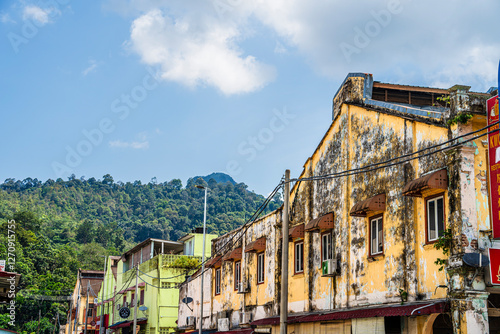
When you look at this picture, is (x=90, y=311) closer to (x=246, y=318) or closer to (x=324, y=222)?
(x=246, y=318)

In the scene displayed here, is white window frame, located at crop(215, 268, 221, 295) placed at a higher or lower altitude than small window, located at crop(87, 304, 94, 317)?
higher

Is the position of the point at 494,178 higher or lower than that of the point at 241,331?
higher

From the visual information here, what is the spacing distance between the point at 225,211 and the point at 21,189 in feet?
244

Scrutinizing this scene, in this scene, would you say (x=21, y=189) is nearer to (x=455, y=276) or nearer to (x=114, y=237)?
(x=114, y=237)

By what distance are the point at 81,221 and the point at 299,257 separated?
12221 cm

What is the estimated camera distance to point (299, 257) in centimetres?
2186

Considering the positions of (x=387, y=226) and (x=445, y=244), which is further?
(x=387, y=226)

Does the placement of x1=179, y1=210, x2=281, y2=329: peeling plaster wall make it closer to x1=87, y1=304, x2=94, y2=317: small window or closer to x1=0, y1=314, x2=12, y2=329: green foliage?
x1=0, y1=314, x2=12, y2=329: green foliage

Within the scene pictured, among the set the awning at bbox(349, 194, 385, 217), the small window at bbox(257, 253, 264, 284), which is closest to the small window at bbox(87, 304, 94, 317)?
the small window at bbox(257, 253, 264, 284)

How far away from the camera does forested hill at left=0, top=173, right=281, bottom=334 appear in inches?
3007

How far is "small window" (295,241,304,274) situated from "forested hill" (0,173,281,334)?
4808 centimetres

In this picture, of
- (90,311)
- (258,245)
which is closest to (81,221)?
(90,311)

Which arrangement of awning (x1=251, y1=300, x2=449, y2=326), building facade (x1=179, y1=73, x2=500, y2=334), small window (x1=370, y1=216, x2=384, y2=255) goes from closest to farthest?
1. building facade (x1=179, y1=73, x2=500, y2=334)
2. awning (x1=251, y1=300, x2=449, y2=326)
3. small window (x1=370, y1=216, x2=384, y2=255)

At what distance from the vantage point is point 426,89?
20438 millimetres
